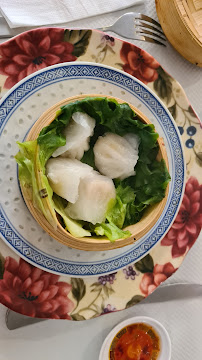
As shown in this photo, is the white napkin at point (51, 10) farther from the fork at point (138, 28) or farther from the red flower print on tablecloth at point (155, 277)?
the red flower print on tablecloth at point (155, 277)

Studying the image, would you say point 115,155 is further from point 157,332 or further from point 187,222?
point 157,332

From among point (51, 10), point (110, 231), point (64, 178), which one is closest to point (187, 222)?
point (110, 231)

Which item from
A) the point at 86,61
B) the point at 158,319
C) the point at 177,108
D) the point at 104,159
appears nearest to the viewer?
the point at 104,159

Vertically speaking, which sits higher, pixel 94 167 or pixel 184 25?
pixel 184 25

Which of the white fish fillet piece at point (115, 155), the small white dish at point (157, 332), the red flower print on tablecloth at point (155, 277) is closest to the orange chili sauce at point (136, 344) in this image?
the small white dish at point (157, 332)

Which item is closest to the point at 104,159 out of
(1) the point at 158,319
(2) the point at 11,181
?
(2) the point at 11,181

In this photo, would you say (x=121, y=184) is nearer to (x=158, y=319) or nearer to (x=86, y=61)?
(x=86, y=61)

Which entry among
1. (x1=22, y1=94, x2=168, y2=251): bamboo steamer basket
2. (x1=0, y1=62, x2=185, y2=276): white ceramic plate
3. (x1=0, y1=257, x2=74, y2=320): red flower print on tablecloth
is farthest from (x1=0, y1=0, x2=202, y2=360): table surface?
(x1=22, y1=94, x2=168, y2=251): bamboo steamer basket
